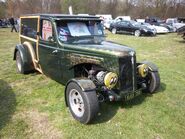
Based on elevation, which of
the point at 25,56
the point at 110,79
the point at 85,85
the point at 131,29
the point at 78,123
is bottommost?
the point at 78,123

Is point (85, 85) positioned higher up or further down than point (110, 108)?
higher up

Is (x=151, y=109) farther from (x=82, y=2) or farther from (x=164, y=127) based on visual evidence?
(x=82, y=2)

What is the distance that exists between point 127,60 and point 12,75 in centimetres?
456

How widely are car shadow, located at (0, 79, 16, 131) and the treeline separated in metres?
41.2

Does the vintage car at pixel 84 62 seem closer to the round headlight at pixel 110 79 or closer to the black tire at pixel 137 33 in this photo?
the round headlight at pixel 110 79

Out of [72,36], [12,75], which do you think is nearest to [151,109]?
[72,36]

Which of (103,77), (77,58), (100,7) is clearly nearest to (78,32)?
(77,58)

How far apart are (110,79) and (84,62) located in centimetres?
84

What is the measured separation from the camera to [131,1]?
57.2 m

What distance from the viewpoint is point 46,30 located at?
19.2ft

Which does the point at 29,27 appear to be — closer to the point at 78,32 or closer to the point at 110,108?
the point at 78,32

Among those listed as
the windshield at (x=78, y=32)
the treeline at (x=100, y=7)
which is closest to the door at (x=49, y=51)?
the windshield at (x=78, y=32)

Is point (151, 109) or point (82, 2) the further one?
point (82, 2)

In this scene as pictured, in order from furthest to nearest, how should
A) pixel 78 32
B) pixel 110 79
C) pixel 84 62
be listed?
pixel 78 32 < pixel 84 62 < pixel 110 79
